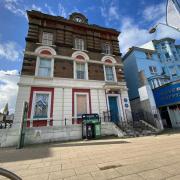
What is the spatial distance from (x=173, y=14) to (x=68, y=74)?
37.7 feet

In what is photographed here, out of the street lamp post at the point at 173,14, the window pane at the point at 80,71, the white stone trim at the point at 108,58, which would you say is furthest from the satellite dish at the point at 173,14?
the white stone trim at the point at 108,58

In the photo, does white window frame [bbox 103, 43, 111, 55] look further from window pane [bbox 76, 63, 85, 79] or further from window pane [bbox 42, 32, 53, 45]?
window pane [bbox 42, 32, 53, 45]

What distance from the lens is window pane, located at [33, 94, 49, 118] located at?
1153 cm

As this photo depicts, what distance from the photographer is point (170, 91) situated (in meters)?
15.5

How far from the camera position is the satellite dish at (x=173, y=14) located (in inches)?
121

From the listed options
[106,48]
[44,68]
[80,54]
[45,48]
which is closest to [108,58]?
[106,48]

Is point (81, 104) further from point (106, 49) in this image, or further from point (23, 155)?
point (106, 49)

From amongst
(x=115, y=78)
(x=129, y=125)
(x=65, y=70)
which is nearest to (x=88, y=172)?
(x=129, y=125)

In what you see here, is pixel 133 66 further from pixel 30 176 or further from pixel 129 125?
pixel 30 176

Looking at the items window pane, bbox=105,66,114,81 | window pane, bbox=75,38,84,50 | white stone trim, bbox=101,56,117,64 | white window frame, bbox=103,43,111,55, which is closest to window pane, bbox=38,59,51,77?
window pane, bbox=75,38,84,50

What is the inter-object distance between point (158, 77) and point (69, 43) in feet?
46.2

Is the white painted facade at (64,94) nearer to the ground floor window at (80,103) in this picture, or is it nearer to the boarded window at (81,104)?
the ground floor window at (80,103)

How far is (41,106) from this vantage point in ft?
38.7

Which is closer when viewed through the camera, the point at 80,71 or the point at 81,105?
the point at 81,105
